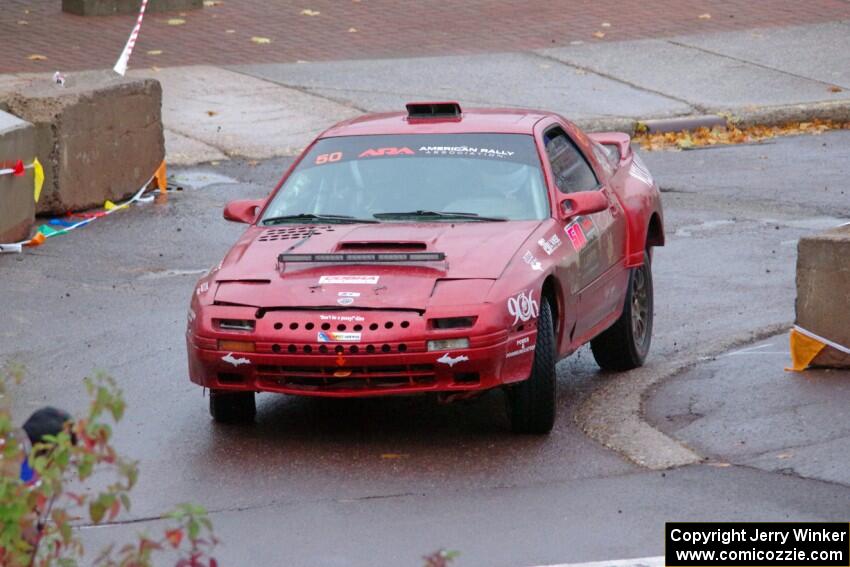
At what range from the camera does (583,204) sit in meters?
8.51

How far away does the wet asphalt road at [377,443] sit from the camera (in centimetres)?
661

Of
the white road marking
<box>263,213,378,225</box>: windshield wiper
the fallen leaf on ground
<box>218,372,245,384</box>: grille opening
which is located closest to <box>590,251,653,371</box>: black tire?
<box>263,213,378,225</box>: windshield wiper

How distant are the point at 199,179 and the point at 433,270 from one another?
7.76 metres

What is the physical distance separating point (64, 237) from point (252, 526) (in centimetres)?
689

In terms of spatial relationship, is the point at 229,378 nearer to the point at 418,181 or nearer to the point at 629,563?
the point at 418,181

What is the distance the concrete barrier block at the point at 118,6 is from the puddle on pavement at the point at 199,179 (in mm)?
7124

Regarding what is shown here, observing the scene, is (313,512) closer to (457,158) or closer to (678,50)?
(457,158)

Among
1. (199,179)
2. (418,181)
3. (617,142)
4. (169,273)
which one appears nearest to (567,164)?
(418,181)

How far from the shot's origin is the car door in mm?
8555

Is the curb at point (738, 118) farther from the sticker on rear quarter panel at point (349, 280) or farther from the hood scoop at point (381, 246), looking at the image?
the sticker on rear quarter panel at point (349, 280)

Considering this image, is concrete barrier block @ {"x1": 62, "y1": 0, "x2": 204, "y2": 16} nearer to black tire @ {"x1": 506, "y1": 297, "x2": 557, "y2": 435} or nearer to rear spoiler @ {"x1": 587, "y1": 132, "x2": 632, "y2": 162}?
rear spoiler @ {"x1": 587, "y1": 132, "x2": 632, "y2": 162}

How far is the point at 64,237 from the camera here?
13148 mm

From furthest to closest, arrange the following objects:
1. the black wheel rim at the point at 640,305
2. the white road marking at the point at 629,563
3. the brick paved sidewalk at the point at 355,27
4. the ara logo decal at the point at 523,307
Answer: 1. the brick paved sidewalk at the point at 355,27
2. the black wheel rim at the point at 640,305
3. the ara logo decal at the point at 523,307
4. the white road marking at the point at 629,563

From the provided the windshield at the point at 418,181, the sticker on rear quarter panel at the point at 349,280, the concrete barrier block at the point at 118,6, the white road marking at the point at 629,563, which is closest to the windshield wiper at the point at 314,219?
the windshield at the point at 418,181
